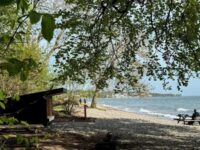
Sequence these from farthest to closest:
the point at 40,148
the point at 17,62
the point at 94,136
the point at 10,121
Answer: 1. the point at 94,136
2. the point at 40,148
3. the point at 10,121
4. the point at 17,62

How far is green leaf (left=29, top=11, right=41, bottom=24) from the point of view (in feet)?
6.03

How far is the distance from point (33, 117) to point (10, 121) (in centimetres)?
1231

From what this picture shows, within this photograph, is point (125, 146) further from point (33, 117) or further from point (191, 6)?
point (191, 6)

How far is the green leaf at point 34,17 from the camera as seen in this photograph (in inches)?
72.3

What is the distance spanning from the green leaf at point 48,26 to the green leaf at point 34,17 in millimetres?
29

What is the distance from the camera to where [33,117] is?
1505cm

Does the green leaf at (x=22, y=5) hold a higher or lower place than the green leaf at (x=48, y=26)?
higher

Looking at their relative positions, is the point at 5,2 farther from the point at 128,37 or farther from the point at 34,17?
the point at 128,37

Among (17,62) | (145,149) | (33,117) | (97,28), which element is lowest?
(145,149)

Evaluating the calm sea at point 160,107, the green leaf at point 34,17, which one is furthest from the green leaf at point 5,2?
the calm sea at point 160,107

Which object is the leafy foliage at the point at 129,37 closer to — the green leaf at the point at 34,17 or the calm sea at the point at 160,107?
the green leaf at the point at 34,17

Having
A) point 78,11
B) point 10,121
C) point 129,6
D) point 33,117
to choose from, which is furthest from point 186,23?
point 10,121

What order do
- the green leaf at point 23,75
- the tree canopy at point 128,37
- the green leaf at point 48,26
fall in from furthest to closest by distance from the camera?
the tree canopy at point 128,37
the green leaf at point 23,75
the green leaf at point 48,26

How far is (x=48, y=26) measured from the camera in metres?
1.83
